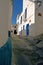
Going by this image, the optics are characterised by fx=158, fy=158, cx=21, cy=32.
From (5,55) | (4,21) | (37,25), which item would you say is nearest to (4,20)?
(4,21)

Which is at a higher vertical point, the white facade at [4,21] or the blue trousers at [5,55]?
the white facade at [4,21]

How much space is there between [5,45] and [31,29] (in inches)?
276

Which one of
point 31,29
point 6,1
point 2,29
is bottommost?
point 31,29

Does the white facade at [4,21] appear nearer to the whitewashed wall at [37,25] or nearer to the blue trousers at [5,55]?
the blue trousers at [5,55]

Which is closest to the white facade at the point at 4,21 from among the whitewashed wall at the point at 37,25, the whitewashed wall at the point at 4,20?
the whitewashed wall at the point at 4,20

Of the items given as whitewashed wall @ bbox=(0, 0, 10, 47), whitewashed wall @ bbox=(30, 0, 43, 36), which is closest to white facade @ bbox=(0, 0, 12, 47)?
whitewashed wall @ bbox=(0, 0, 10, 47)

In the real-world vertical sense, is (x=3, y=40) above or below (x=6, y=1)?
below

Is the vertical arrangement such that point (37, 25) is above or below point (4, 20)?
below

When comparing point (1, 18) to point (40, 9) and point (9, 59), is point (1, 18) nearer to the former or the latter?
point (9, 59)

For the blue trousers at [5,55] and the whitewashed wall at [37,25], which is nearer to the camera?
the blue trousers at [5,55]

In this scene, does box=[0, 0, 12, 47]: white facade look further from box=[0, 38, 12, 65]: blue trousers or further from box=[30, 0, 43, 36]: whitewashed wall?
box=[30, 0, 43, 36]: whitewashed wall

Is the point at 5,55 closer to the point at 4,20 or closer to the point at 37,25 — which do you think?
the point at 4,20

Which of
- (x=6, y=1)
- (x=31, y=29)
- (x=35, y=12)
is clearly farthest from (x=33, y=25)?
(x=6, y=1)

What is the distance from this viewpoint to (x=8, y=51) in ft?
4.33
